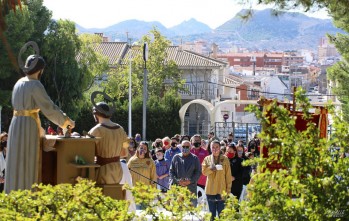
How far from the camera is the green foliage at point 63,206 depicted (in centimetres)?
763

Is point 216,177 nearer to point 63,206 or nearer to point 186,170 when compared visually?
point 186,170

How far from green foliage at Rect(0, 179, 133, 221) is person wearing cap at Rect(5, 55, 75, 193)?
3.26 metres

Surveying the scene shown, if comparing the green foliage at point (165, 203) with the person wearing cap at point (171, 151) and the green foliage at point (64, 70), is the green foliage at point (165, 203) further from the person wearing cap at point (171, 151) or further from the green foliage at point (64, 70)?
the green foliage at point (64, 70)

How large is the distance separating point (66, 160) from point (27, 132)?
0.58 m

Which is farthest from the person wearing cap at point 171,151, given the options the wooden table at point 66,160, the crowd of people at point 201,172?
the wooden table at point 66,160

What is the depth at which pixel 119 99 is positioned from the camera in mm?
62031

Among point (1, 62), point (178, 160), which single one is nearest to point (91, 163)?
Answer: point (178, 160)

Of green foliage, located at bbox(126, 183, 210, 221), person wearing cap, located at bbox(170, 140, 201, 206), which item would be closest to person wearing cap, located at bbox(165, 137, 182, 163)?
person wearing cap, located at bbox(170, 140, 201, 206)

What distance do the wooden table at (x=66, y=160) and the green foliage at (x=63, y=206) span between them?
3.48m

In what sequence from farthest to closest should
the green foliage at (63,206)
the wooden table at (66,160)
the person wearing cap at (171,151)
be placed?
the person wearing cap at (171,151) < the wooden table at (66,160) < the green foliage at (63,206)

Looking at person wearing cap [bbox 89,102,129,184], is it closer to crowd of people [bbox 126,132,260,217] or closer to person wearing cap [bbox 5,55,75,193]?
A: person wearing cap [bbox 5,55,75,193]

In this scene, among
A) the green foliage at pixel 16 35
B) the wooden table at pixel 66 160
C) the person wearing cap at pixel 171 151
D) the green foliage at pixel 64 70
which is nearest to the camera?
the wooden table at pixel 66 160

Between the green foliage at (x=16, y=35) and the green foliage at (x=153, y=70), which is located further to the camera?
the green foliage at (x=153, y=70)

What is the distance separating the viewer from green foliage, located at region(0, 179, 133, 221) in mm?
7629
